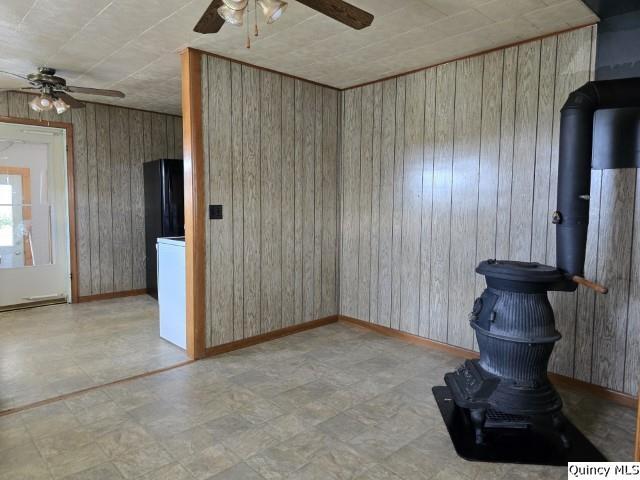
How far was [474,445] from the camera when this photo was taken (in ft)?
7.27

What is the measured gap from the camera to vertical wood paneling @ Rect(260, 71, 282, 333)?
3.80 meters

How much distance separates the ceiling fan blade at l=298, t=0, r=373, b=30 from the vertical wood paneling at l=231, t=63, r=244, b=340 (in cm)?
168

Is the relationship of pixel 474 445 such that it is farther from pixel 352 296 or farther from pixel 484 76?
pixel 484 76

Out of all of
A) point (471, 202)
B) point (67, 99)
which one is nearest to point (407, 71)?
point (471, 202)

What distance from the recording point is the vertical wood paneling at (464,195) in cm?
337

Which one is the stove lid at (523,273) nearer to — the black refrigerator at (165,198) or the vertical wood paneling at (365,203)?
the vertical wood paneling at (365,203)

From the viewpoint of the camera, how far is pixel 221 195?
3.52 meters

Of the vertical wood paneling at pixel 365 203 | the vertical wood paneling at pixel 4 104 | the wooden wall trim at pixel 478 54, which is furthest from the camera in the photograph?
the vertical wood paneling at pixel 4 104

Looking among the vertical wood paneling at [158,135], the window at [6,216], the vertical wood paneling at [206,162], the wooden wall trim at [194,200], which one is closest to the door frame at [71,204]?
the window at [6,216]

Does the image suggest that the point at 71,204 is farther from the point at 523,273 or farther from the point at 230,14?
the point at 523,273

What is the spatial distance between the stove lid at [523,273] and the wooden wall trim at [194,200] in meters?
2.14

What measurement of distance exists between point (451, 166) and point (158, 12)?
2.41 metres

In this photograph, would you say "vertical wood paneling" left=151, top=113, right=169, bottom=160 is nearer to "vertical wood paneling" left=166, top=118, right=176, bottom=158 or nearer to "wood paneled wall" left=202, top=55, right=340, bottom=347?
"vertical wood paneling" left=166, top=118, right=176, bottom=158

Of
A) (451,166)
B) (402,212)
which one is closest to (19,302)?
(402,212)
